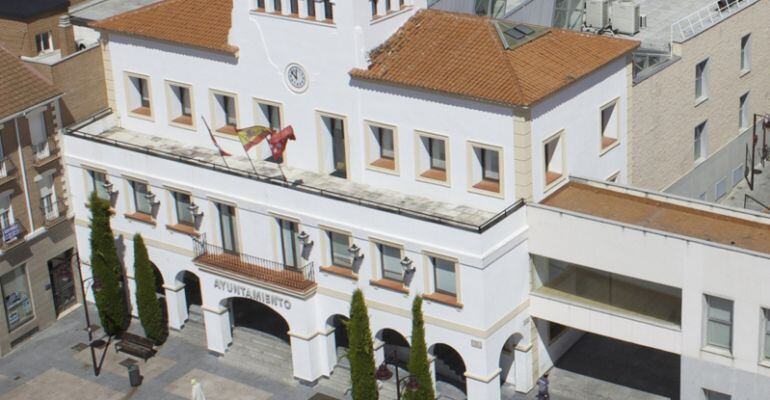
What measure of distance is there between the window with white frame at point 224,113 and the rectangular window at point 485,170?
14166 mm

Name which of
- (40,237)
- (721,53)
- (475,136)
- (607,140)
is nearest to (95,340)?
(40,237)

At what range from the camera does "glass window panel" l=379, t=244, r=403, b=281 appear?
62.2 meters

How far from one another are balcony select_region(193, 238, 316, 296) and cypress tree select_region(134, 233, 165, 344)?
272 cm

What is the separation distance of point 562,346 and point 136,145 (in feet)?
80.4

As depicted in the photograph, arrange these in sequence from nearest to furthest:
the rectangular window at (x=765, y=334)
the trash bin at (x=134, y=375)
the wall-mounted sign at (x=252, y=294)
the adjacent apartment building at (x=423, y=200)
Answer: the rectangular window at (x=765, y=334), the adjacent apartment building at (x=423, y=200), the wall-mounted sign at (x=252, y=294), the trash bin at (x=134, y=375)

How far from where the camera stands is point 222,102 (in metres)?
70.2

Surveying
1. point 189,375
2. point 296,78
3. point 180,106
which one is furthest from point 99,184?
point 296,78

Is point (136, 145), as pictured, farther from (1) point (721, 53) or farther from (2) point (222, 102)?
(1) point (721, 53)

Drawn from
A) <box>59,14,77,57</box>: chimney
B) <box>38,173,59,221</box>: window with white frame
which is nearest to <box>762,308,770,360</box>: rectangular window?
<box>38,173,59,221</box>: window with white frame

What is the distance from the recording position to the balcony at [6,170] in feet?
226

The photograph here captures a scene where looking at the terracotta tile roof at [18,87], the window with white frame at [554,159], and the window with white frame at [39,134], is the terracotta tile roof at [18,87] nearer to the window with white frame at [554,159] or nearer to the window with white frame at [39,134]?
the window with white frame at [39,134]

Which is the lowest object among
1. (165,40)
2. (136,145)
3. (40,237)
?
(40,237)

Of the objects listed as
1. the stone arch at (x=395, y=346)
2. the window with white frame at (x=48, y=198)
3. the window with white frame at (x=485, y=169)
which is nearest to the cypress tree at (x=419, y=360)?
the stone arch at (x=395, y=346)

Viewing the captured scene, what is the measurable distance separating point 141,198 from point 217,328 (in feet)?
26.9
